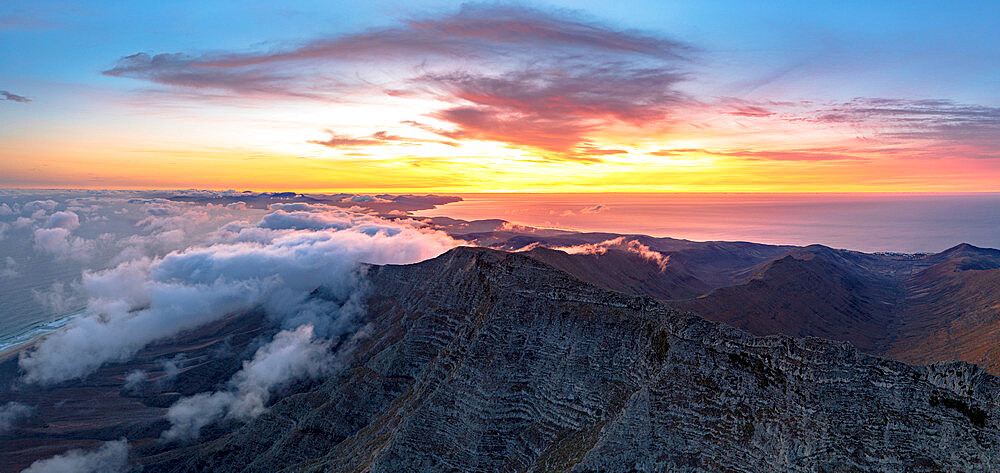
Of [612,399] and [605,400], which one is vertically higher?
[612,399]

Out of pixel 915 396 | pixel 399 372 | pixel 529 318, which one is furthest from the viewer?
pixel 399 372

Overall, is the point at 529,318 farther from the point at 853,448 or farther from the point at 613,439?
the point at 853,448

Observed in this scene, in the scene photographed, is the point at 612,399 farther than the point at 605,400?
No

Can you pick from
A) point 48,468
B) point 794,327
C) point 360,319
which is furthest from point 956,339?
point 48,468
